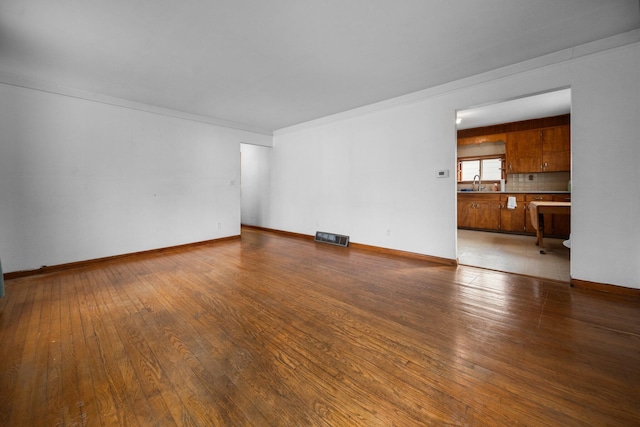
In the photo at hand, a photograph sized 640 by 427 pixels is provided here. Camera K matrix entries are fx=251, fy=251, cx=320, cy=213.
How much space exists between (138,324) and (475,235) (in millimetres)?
6608

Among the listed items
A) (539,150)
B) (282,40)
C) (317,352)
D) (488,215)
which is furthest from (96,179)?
(539,150)

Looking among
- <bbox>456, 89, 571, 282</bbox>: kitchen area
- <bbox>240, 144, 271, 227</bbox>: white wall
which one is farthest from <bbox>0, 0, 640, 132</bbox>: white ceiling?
<bbox>240, 144, 271, 227</bbox>: white wall

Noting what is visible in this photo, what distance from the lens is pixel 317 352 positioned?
5.65 ft

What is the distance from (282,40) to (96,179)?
145 inches

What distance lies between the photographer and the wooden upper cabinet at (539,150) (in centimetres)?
564

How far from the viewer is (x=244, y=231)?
22.7 feet

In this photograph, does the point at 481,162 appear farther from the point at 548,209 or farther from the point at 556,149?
the point at 548,209

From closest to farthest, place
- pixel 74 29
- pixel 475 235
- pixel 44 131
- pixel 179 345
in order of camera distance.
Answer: pixel 179 345
pixel 74 29
pixel 44 131
pixel 475 235

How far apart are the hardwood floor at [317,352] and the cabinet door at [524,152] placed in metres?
4.28

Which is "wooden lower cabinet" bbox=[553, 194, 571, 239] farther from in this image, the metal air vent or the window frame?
the metal air vent

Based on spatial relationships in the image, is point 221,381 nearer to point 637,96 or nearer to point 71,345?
point 71,345

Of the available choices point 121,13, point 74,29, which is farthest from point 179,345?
point 74,29

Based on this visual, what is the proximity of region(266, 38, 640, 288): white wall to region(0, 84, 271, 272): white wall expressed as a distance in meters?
2.12

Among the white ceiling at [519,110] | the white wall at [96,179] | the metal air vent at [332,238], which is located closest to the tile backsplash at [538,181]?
the white ceiling at [519,110]
